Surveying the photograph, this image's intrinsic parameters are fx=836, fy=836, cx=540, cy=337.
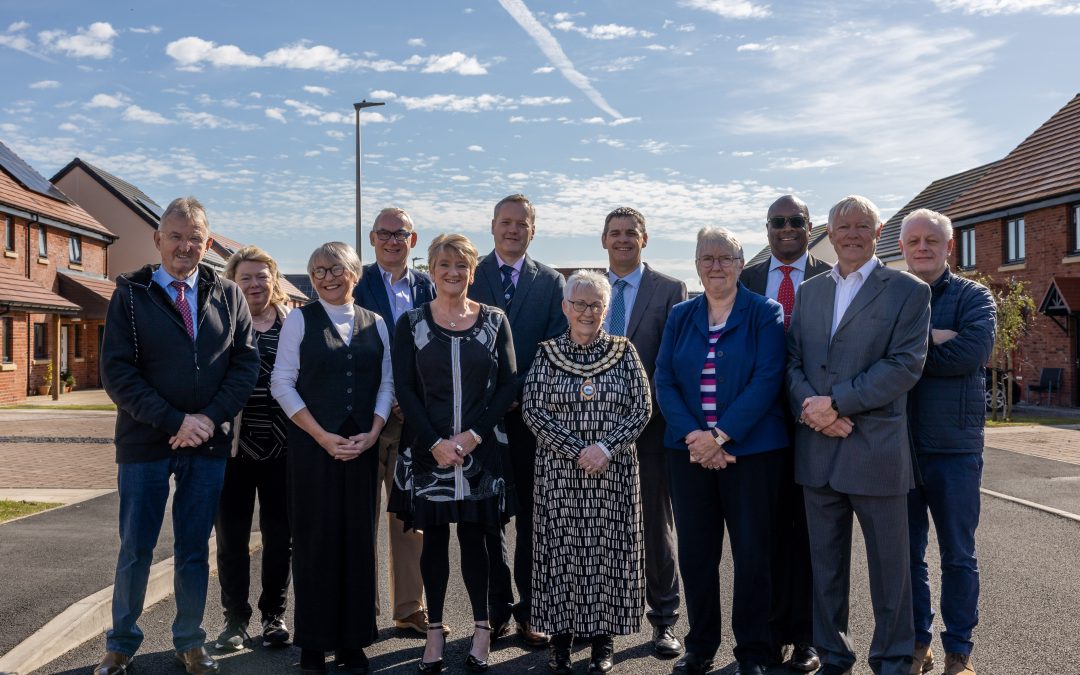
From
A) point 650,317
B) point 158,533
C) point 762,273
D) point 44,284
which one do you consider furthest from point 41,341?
point 762,273

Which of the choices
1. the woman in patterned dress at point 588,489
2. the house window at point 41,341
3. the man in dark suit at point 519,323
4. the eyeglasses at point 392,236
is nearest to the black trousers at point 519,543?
the man in dark suit at point 519,323

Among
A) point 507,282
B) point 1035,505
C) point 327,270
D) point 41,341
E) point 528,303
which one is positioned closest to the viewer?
point 327,270

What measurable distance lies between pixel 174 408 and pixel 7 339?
24.7 m

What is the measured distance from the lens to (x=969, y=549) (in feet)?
14.1

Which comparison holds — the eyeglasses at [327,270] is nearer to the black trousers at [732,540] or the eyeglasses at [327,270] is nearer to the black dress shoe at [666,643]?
the black trousers at [732,540]

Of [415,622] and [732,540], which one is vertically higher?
[732,540]

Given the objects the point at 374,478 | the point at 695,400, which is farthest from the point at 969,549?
the point at 374,478

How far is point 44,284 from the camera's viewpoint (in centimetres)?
2847

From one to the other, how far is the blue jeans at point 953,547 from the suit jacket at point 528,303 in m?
2.24

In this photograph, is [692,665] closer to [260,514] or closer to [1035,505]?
[260,514]

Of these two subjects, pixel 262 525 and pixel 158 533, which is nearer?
pixel 158 533

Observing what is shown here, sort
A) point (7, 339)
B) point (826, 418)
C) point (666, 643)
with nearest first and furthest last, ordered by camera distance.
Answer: point (826, 418)
point (666, 643)
point (7, 339)

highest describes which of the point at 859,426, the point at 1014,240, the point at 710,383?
the point at 1014,240

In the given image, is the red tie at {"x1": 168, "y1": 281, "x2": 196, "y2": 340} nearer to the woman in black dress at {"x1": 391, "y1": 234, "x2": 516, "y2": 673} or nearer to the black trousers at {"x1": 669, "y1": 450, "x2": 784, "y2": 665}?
the woman in black dress at {"x1": 391, "y1": 234, "x2": 516, "y2": 673}
